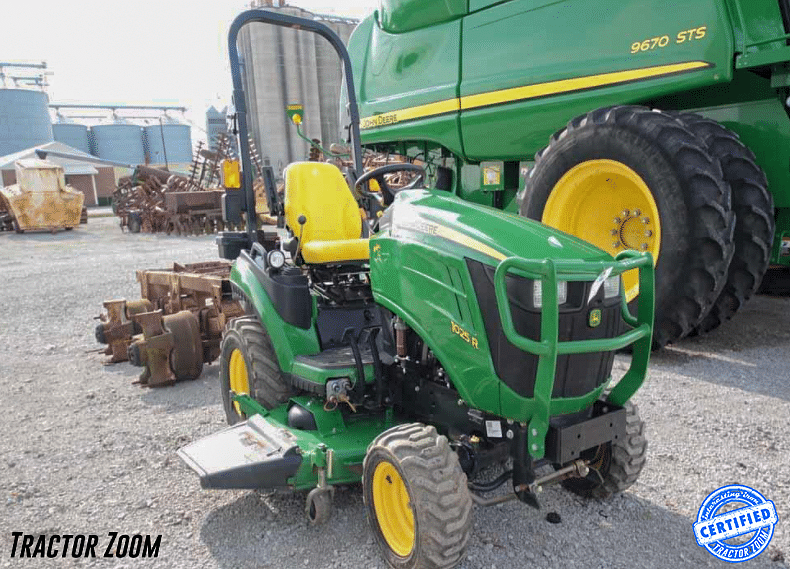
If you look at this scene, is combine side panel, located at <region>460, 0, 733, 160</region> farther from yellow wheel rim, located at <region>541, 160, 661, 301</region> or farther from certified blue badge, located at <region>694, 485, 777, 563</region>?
certified blue badge, located at <region>694, 485, 777, 563</region>

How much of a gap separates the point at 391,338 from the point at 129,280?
24.5 feet

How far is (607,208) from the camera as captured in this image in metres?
4.84

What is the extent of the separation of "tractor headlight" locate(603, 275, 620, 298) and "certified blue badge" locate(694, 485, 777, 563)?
1.01 m

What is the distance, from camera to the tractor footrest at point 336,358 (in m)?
2.79

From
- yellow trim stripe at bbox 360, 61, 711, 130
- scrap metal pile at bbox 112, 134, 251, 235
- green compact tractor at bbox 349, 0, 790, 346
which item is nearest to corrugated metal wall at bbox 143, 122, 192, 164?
scrap metal pile at bbox 112, 134, 251, 235

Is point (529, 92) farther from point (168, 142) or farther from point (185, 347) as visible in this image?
point (168, 142)

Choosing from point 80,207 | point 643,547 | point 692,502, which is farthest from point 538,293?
point 80,207

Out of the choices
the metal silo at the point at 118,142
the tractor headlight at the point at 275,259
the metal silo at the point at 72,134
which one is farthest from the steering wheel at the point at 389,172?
the metal silo at the point at 72,134

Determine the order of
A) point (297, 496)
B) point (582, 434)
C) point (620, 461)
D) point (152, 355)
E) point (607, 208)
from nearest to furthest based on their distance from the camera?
point (582, 434), point (620, 461), point (297, 496), point (152, 355), point (607, 208)

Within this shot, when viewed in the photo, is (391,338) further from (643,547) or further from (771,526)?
(771,526)

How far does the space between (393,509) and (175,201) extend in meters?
14.6

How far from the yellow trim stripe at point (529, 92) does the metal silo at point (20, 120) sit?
51080 millimetres

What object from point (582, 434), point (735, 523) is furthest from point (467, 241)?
point (735, 523)

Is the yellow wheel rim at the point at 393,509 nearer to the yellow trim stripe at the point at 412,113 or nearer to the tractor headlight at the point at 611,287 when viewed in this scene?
the tractor headlight at the point at 611,287
